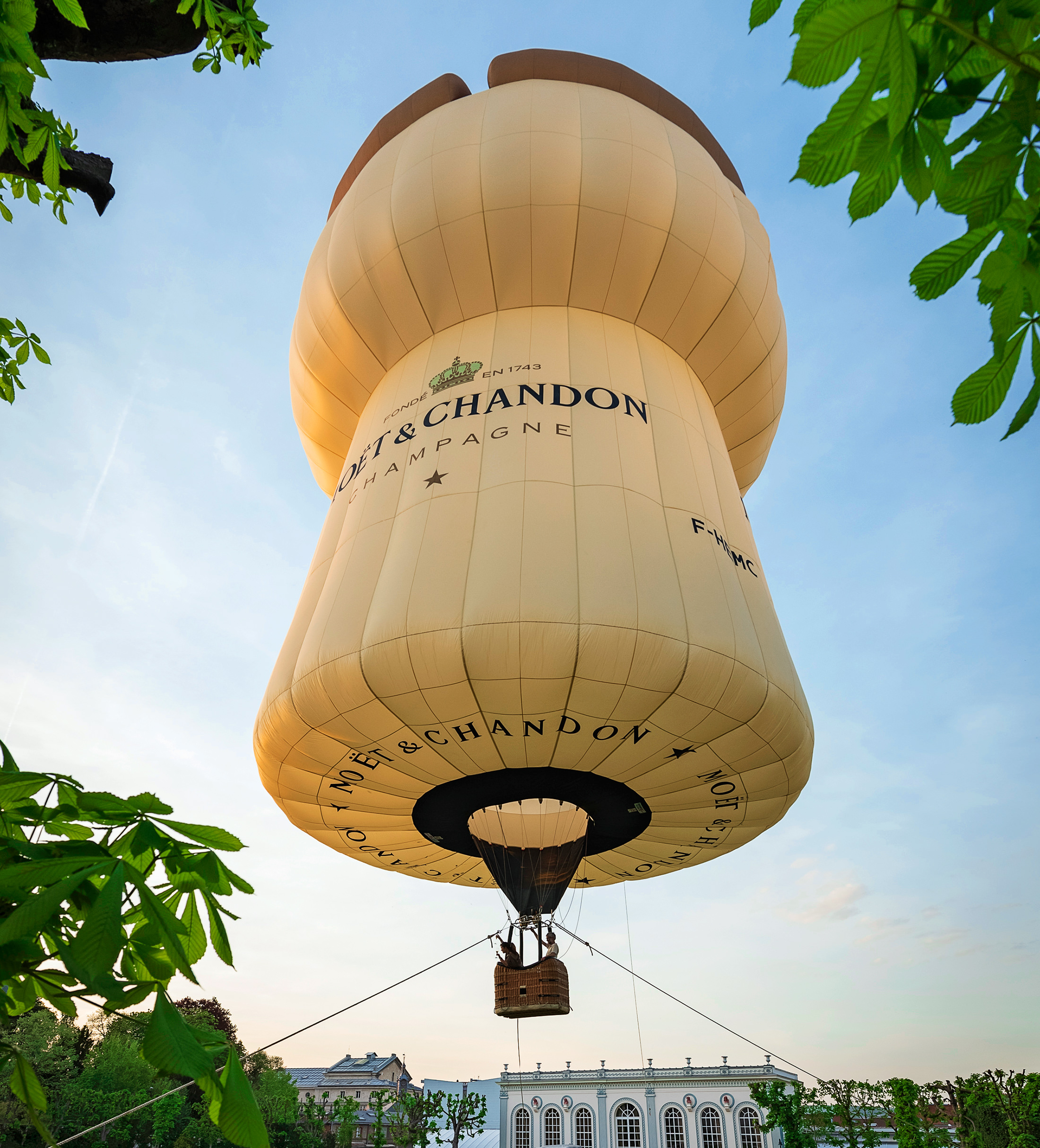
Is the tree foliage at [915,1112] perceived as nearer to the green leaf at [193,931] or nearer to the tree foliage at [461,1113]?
the tree foliage at [461,1113]

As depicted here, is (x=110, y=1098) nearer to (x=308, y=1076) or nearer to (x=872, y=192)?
(x=308, y=1076)

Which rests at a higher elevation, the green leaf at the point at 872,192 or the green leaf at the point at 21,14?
the green leaf at the point at 21,14

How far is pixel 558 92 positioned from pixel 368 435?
16.5ft

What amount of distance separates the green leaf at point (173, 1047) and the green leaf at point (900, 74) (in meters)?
1.90

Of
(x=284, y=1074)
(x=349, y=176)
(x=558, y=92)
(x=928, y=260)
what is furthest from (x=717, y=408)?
(x=284, y=1074)

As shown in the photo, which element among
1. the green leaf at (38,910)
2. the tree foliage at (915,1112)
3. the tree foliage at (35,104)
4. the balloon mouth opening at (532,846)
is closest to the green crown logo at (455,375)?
the balloon mouth opening at (532,846)

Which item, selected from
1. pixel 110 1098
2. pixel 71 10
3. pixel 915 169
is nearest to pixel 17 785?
pixel 71 10

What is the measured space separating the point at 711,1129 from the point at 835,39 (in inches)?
2127

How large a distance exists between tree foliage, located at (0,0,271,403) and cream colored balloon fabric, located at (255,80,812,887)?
4.92 m

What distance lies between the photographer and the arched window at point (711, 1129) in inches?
1763

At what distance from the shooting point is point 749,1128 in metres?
44.0

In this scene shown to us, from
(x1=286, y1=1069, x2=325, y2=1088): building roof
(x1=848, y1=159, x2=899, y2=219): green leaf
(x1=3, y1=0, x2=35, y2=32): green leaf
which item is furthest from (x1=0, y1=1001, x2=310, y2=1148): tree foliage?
(x1=848, y1=159, x2=899, y2=219): green leaf

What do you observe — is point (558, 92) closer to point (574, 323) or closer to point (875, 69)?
point (574, 323)

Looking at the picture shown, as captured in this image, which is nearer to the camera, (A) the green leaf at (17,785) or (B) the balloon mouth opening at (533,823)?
(A) the green leaf at (17,785)
